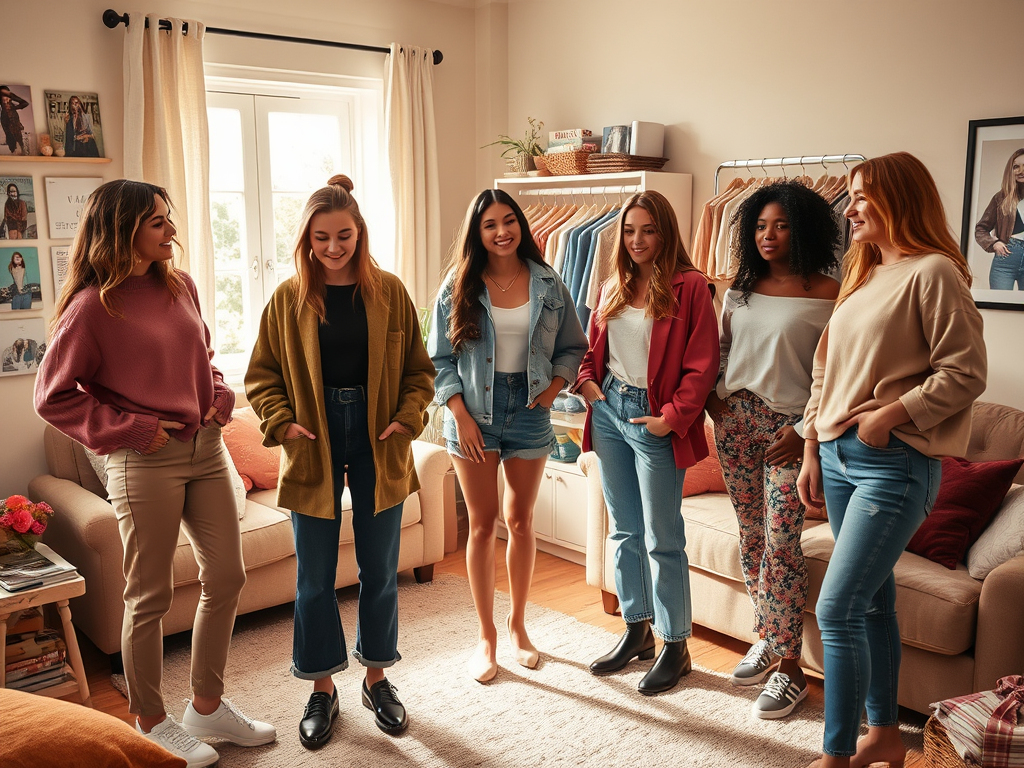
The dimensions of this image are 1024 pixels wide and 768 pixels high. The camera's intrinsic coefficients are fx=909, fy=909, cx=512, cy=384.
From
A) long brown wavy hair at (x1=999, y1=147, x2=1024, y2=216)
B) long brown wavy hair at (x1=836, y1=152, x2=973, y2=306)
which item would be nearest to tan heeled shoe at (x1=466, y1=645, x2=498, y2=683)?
long brown wavy hair at (x1=836, y1=152, x2=973, y2=306)

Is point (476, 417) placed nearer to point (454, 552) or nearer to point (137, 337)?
point (137, 337)

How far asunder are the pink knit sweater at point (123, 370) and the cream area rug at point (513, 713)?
0.96 meters

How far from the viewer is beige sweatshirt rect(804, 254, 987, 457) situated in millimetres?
1932

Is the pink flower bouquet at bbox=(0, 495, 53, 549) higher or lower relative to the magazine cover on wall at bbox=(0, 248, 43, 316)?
lower

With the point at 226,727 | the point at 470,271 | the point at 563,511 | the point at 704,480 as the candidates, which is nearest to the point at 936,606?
the point at 704,480

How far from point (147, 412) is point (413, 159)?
8.37 ft

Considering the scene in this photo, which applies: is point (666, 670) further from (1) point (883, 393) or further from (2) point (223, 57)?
(2) point (223, 57)

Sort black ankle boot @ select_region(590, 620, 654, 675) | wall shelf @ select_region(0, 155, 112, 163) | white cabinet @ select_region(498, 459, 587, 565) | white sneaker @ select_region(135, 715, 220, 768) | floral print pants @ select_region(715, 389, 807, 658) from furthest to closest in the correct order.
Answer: white cabinet @ select_region(498, 459, 587, 565), wall shelf @ select_region(0, 155, 112, 163), black ankle boot @ select_region(590, 620, 654, 675), floral print pants @ select_region(715, 389, 807, 658), white sneaker @ select_region(135, 715, 220, 768)

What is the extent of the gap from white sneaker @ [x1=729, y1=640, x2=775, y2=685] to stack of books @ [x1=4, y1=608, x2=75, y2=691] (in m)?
2.05

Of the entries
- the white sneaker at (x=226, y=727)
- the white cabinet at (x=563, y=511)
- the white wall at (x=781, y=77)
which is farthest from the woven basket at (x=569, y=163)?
the white sneaker at (x=226, y=727)

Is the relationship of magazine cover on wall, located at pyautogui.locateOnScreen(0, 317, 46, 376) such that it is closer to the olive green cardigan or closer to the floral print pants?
the olive green cardigan

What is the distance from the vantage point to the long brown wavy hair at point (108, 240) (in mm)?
2186

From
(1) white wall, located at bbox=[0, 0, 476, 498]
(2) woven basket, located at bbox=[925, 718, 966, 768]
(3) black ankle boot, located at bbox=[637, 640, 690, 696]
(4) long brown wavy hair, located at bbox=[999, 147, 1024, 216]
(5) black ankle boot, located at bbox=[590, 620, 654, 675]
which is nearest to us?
(2) woven basket, located at bbox=[925, 718, 966, 768]

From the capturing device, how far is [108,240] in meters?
2.20
